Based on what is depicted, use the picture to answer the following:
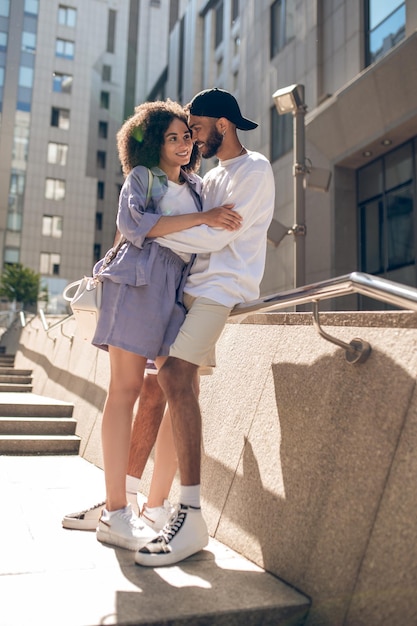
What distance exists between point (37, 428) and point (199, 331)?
4.12 metres

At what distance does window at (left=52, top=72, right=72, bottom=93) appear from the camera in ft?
161

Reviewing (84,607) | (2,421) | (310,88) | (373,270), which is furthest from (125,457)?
(310,88)

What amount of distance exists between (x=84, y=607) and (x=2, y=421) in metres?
4.41

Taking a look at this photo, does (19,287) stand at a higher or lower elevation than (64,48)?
lower

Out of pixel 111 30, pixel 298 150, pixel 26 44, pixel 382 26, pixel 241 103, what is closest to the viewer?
pixel 298 150

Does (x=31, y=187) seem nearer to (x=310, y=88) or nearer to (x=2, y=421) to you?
(x=310, y=88)

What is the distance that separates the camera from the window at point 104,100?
52094 millimetres

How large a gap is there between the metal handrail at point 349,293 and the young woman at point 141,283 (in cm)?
39

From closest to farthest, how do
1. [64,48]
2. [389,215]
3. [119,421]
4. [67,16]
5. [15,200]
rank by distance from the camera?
[119,421] → [389,215] → [15,200] → [64,48] → [67,16]

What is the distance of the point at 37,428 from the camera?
20.7ft

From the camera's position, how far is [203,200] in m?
3.15

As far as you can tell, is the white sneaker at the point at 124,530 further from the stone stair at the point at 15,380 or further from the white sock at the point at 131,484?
the stone stair at the point at 15,380

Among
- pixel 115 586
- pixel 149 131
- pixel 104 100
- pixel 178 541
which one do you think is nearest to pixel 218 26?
pixel 104 100

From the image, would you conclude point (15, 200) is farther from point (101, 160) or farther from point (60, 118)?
point (101, 160)
